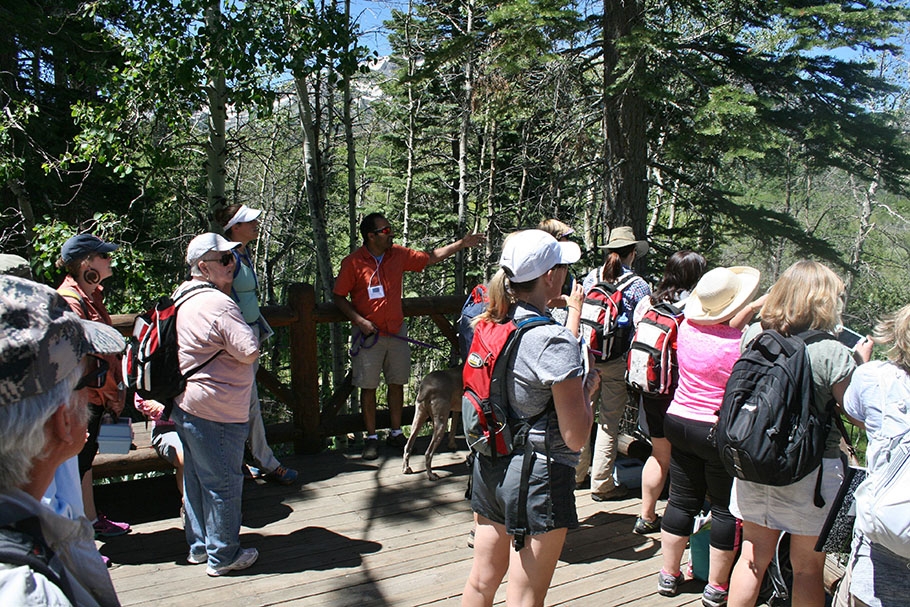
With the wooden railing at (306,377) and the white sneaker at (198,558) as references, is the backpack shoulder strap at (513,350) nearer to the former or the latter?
the white sneaker at (198,558)

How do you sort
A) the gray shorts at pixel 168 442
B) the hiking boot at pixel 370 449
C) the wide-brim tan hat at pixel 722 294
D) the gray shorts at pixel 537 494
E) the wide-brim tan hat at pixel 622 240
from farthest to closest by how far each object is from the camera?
the hiking boot at pixel 370 449 → the wide-brim tan hat at pixel 622 240 → the gray shorts at pixel 168 442 → the wide-brim tan hat at pixel 722 294 → the gray shorts at pixel 537 494

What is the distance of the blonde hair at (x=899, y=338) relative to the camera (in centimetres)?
224

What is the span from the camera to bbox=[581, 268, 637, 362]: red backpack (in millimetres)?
4438

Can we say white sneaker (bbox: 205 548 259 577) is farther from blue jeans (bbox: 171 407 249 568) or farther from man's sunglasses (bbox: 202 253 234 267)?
man's sunglasses (bbox: 202 253 234 267)

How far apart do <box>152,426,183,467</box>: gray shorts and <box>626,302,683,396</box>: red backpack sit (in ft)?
8.98

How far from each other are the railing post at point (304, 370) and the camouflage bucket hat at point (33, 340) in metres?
4.25

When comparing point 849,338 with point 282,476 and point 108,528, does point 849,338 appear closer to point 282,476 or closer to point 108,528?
point 282,476

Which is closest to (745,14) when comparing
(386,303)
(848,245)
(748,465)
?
(386,303)

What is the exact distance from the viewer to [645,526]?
14.1 feet

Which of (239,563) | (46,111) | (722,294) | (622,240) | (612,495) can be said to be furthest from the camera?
(46,111)

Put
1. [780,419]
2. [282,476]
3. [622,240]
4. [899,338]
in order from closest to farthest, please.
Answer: [899,338] → [780,419] → [622,240] → [282,476]

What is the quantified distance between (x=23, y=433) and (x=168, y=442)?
307cm

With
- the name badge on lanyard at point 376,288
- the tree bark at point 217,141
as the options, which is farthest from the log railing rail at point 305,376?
the tree bark at point 217,141

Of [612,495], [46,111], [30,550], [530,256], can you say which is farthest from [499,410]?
[46,111]
